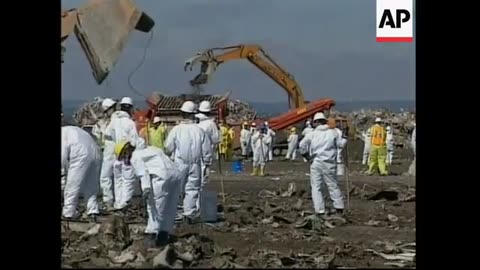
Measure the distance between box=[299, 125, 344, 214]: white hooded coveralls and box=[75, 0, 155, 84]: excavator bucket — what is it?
100cm

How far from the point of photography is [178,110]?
13.3 ft

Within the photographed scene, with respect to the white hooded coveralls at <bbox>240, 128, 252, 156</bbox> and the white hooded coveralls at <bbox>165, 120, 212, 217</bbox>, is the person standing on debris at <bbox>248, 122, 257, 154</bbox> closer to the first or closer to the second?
the white hooded coveralls at <bbox>240, 128, 252, 156</bbox>

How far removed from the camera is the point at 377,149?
13.3ft

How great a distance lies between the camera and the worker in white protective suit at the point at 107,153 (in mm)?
4012

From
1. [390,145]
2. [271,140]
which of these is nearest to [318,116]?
[271,140]

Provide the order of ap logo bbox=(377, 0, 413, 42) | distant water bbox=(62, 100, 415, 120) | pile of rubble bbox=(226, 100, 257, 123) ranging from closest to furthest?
ap logo bbox=(377, 0, 413, 42), distant water bbox=(62, 100, 415, 120), pile of rubble bbox=(226, 100, 257, 123)

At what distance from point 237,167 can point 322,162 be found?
432 millimetres

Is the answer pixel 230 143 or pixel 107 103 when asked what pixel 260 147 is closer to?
pixel 230 143

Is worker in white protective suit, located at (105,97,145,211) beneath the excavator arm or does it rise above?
beneath

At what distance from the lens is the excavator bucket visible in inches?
154

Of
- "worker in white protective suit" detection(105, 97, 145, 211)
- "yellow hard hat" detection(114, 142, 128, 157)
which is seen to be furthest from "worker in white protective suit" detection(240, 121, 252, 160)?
"yellow hard hat" detection(114, 142, 128, 157)

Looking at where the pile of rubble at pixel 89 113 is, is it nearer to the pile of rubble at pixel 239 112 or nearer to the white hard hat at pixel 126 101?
the white hard hat at pixel 126 101

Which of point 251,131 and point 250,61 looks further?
point 251,131
